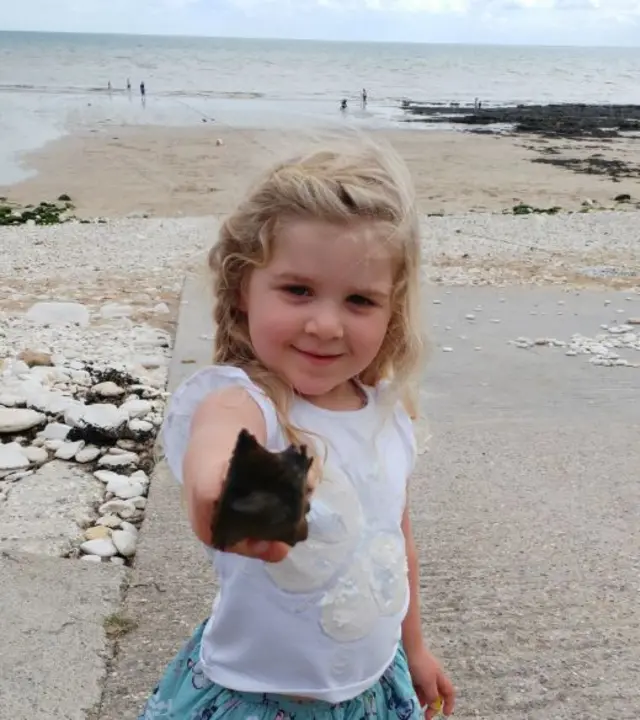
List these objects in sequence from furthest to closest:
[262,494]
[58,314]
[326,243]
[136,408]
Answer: [58,314]
[136,408]
[326,243]
[262,494]

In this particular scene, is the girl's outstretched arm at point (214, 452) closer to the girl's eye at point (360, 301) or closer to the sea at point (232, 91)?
the girl's eye at point (360, 301)

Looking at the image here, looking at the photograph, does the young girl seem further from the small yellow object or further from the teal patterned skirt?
the small yellow object

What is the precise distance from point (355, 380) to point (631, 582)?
1.54 meters

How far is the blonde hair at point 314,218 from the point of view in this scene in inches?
58.4

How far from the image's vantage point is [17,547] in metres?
2.86

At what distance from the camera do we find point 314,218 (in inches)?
57.8

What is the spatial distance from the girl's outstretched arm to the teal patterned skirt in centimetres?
45

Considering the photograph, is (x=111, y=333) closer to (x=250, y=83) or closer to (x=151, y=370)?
(x=151, y=370)

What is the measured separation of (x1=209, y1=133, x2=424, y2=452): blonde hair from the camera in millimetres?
1482

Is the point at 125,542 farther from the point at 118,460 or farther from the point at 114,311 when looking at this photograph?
the point at 114,311

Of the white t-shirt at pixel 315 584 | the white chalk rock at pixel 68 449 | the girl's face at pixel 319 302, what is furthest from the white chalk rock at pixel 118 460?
the girl's face at pixel 319 302

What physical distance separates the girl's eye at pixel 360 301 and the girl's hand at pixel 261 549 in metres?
0.57

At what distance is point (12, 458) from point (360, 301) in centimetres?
242

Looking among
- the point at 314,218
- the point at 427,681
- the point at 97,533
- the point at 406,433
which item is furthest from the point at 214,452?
the point at 97,533
